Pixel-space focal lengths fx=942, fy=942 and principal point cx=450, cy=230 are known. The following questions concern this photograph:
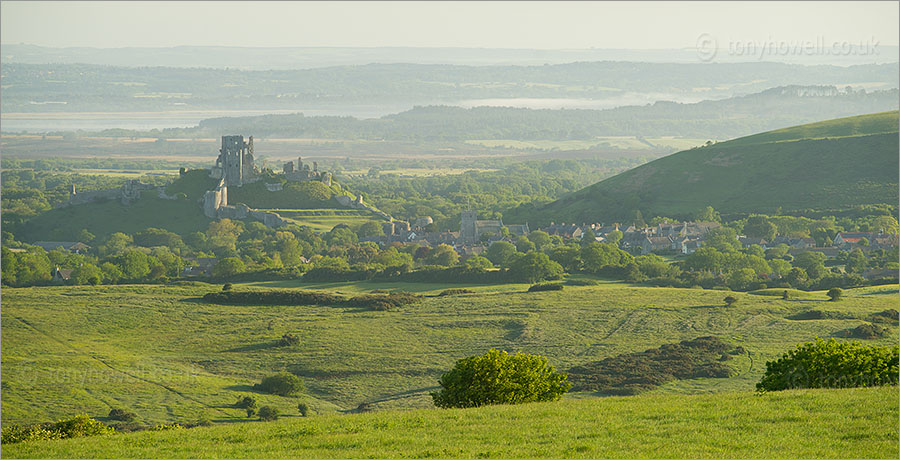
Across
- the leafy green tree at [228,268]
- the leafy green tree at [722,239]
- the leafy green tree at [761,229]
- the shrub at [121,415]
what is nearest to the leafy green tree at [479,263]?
the leafy green tree at [228,268]

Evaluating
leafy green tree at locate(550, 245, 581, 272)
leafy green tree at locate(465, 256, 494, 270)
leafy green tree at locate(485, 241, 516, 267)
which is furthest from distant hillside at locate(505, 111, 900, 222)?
leafy green tree at locate(465, 256, 494, 270)

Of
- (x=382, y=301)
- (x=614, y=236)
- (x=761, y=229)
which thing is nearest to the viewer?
(x=382, y=301)

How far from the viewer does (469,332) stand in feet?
210

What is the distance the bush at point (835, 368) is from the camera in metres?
26.7

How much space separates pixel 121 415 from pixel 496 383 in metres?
21.7

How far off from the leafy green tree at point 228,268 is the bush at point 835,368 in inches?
3147

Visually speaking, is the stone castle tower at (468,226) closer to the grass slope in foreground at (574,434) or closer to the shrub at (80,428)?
the shrub at (80,428)

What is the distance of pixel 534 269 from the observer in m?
93.6

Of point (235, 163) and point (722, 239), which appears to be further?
point (235, 163)

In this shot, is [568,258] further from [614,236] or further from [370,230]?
[370,230]

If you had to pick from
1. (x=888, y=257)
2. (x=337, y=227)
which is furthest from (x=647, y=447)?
(x=337, y=227)

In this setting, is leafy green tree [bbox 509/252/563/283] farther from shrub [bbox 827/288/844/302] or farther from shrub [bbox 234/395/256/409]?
shrub [bbox 234/395/256/409]

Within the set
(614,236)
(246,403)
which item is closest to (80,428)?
(246,403)

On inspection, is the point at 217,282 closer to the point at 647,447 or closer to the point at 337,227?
the point at 337,227
